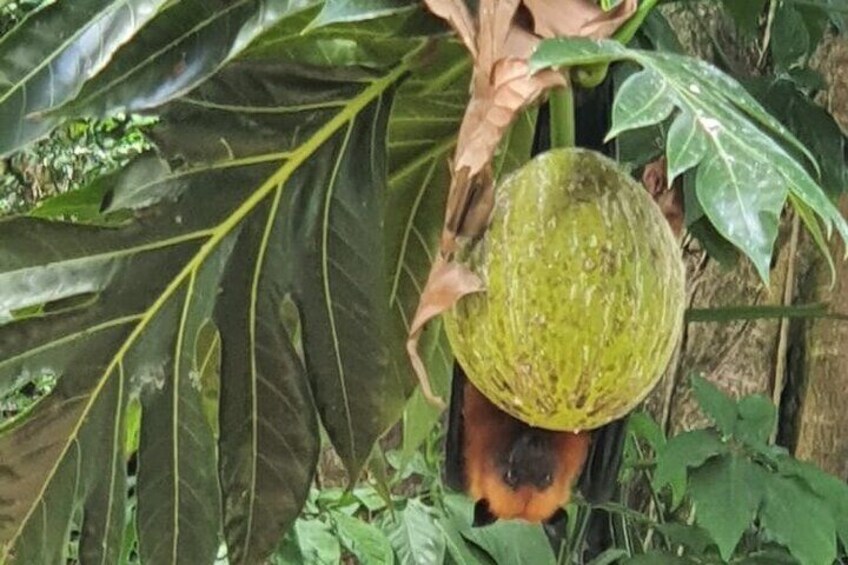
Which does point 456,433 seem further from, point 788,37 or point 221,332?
point 788,37

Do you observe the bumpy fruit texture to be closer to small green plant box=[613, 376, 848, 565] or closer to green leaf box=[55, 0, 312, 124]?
green leaf box=[55, 0, 312, 124]

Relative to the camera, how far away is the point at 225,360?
762 mm

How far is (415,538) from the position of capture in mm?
1150

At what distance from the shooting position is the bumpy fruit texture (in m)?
0.51

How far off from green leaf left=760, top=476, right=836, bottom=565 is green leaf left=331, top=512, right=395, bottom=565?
298 mm

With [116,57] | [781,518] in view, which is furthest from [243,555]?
[781,518]

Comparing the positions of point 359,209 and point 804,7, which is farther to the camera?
point 804,7

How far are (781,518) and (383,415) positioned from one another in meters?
0.39

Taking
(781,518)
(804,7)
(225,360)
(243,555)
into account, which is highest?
(804,7)

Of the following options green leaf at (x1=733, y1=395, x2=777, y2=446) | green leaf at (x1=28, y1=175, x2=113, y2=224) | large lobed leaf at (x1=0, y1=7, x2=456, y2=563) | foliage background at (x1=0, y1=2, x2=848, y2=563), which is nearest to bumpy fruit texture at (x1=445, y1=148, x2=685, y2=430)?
foliage background at (x1=0, y1=2, x2=848, y2=563)

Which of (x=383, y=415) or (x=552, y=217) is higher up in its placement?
(x=552, y=217)

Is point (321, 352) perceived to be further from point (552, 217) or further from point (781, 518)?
point (781, 518)

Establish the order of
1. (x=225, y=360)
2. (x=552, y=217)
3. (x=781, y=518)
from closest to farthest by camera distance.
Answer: (x=552, y=217)
(x=225, y=360)
(x=781, y=518)

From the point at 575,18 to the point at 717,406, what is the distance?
653 millimetres
